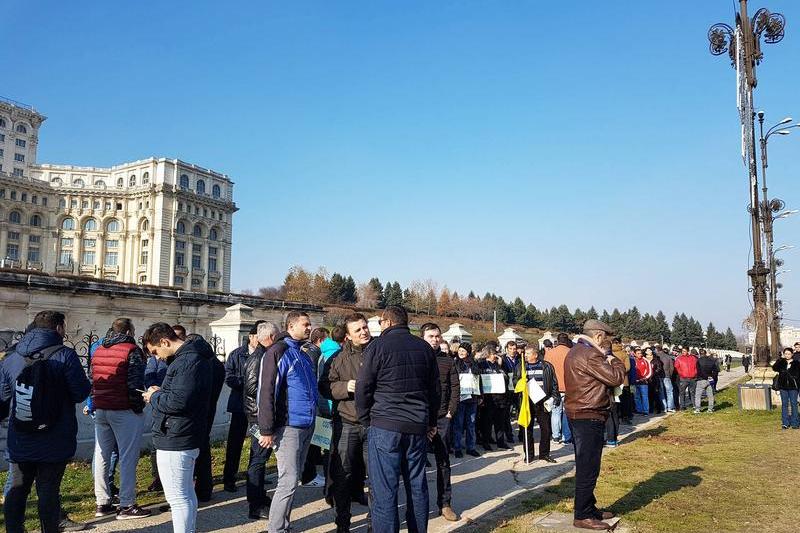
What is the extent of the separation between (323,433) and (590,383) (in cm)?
301

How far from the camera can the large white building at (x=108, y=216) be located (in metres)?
91.3

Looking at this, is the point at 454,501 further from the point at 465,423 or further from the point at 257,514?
the point at 465,423

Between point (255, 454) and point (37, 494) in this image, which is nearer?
point (37, 494)

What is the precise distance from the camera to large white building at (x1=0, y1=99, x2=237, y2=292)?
91.3m

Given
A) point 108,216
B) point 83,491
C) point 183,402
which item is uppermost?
point 108,216

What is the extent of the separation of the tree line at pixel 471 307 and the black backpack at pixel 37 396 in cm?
7956

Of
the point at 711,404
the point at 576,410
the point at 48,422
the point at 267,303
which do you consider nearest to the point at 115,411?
the point at 48,422

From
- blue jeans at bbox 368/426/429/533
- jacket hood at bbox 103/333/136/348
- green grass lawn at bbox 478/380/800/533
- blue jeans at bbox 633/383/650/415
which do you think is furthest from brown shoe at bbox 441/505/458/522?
blue jeans at bbox 633/383/650/415

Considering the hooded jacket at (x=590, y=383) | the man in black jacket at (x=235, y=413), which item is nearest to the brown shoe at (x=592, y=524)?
the hooded jacket at (x=590, y=383)

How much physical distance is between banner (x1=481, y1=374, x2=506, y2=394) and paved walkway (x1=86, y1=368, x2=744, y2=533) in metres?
1.19

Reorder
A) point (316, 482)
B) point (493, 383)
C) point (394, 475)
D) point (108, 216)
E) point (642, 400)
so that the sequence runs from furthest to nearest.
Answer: point (108, 216) < point (642, 400) < point (493, 383) < point (316, 482) < point (394, 475)

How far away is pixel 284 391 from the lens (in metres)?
5.41

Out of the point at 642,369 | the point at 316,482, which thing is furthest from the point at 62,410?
the point at 642,369

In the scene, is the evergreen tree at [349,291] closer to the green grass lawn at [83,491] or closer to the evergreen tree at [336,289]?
the evergreen tree at [336,289]
